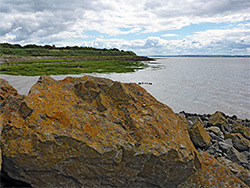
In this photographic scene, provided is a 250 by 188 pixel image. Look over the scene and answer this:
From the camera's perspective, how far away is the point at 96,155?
15.4 feet

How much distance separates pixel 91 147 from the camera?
4664mm

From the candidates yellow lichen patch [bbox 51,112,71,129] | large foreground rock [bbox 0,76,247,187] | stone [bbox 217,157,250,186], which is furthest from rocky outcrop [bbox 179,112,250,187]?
yellow lichen patch [bbox 51,112,71,129]

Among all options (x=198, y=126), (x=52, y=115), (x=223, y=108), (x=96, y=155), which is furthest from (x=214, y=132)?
(x=223, y=108)

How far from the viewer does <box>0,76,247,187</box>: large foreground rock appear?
4.62 m

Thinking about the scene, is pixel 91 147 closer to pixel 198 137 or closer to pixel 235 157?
pixel 198 137

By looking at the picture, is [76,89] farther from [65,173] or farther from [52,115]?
[65,173]

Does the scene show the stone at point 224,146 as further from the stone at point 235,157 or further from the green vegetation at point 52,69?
the green vegetation at point 52,69

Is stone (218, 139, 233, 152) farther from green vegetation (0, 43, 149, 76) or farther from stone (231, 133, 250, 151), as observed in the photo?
green vegetation (0, 43, 149, 76)

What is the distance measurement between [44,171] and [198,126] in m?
5.10

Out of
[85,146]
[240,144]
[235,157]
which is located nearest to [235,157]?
[235,157]

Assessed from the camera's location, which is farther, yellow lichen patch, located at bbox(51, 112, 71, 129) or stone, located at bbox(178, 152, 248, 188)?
stone, located at bbox(178, 152, 248, 188)

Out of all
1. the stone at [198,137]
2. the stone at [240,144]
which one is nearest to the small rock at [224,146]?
the stone at [198,137]

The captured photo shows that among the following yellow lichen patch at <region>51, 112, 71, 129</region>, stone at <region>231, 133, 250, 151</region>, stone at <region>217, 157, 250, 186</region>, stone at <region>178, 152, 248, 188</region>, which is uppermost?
yellow lichen patch at <region>51, 112, 71, 129</region>

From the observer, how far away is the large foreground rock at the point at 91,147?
4621 mm
